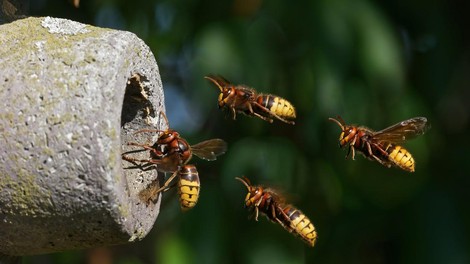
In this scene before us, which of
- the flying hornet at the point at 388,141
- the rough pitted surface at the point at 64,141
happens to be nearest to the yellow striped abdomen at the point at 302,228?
the flying hornet at the point at 388,141

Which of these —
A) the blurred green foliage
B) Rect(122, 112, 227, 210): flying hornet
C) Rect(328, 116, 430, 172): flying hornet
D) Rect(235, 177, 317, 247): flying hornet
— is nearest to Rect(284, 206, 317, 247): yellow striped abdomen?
Rect(235, 177, 317, 247): flying hornet

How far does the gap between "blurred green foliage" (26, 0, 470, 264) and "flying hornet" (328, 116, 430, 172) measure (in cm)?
63

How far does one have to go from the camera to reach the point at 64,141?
1.30m

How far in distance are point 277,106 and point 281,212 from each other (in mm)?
221

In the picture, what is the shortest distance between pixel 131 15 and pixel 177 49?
0.18 metres

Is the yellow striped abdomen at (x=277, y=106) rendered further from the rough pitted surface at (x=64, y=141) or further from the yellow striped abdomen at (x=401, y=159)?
the rough pitted surface at (x=64, y=141)

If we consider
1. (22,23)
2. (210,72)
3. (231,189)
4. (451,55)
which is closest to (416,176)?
(451,55)

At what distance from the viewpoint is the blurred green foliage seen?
2.83m

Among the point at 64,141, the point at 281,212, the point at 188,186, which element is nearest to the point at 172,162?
the point at 188,186

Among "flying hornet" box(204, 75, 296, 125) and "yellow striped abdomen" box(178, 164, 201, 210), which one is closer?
"yellow striped abdomen" box(178, 164, 201, 210)

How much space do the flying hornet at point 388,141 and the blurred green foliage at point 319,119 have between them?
625mm

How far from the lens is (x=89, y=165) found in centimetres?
130

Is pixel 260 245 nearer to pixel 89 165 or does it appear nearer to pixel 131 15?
pixel 131 15

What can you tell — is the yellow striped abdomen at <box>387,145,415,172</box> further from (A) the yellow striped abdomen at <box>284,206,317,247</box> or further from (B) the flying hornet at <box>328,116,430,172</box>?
(A) the yellow striped abdomen at <box>284,206,317,247</box>
